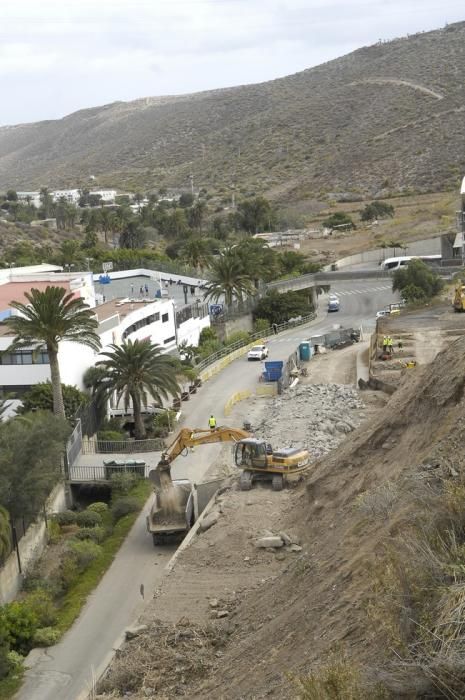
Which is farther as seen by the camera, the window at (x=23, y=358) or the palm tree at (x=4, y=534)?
the window at (x=23, y=358)

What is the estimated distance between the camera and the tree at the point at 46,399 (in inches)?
1668

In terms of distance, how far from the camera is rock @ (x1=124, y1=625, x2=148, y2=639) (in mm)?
21781

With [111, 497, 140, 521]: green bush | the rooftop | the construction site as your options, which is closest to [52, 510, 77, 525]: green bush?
[111, 497, 140, 521]: green bush

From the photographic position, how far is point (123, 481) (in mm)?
36969

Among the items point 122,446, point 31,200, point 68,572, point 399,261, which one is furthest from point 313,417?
point 31,200

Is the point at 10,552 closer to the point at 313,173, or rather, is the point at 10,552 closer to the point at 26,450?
the point at 26,450

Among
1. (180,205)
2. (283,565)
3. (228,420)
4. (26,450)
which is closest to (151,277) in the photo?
(228,420)

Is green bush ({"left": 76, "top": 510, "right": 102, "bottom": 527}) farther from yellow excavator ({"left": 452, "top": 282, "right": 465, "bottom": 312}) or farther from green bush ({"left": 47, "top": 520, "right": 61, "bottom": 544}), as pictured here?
yellow excavator ({"left": 452, "top": 282, "right": 465, "bottom": 312})

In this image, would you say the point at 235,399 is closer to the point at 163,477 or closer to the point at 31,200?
the point at 163,477

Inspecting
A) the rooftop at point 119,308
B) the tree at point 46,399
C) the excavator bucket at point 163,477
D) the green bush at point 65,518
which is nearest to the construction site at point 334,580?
the excavator bucket at point 163,477

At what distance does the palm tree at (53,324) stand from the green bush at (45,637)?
14709mm

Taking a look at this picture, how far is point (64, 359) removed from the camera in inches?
1727

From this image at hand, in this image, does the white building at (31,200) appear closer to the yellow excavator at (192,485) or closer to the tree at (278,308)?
the tree at (278,308)

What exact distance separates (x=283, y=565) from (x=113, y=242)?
106 m
